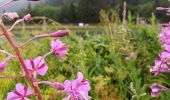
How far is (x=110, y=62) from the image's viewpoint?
18.7ft

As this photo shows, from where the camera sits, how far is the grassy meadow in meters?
4.51

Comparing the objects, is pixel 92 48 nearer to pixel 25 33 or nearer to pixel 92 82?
pixel 25 33

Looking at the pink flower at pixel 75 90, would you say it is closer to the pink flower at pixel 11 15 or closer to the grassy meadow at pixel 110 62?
the pink flower at pixel 11 15

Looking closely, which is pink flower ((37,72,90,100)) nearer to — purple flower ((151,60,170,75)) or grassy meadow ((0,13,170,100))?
purple flower ((151,60,170,75))

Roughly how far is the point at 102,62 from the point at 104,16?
2.88 feet

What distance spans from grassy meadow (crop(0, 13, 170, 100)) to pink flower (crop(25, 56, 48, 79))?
1.68m

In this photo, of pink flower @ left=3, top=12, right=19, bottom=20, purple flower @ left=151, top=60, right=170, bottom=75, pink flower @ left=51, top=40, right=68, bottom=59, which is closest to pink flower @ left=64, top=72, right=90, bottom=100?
pink flower @ left=51, top=40, right=68, bottom=59

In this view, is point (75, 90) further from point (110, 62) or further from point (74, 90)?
point (110, 62)

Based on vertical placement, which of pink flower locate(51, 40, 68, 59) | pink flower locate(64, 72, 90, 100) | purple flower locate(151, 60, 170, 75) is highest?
pink flower locate(51, 40, 68, 59)

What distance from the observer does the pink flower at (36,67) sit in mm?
1847

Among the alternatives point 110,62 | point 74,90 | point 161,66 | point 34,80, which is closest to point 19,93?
point 34,80

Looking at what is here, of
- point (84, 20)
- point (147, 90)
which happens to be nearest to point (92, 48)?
point (147, 90)

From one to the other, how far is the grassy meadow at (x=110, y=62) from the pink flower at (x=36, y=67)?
168 centimetres

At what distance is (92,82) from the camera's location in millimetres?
4715
